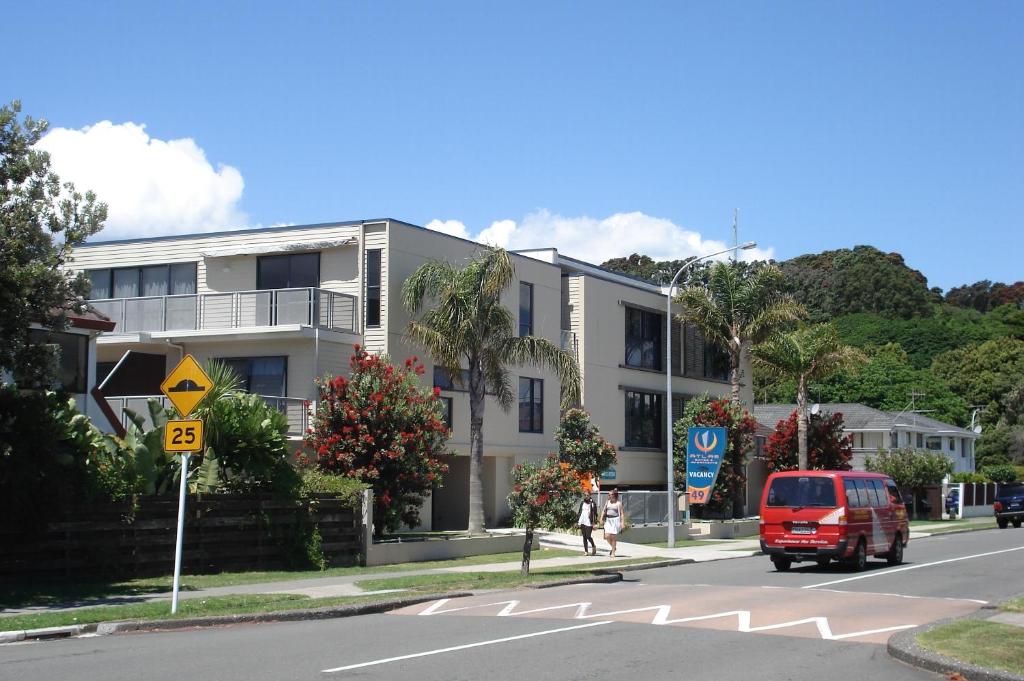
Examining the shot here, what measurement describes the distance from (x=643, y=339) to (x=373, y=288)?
560 inches

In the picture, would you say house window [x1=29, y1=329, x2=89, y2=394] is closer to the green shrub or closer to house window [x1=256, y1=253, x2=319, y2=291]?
house window [x1=256, y1=253, x2=319, y2=291]

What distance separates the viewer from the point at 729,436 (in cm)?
4266

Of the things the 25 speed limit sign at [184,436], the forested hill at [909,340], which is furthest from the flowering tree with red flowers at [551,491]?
the forested hill at [909,340]

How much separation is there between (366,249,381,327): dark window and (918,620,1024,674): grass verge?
20571 mm

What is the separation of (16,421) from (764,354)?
33.3 metres

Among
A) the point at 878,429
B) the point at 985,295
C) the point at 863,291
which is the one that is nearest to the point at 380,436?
the point at 878,429

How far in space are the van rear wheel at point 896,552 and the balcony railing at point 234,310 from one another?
15.3 meters

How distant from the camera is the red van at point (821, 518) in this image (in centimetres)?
2316

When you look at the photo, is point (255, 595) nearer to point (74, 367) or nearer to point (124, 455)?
point (124, 455)

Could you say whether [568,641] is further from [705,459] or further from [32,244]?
[705,459]

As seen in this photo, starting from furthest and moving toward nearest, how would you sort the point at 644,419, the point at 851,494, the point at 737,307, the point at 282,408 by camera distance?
the point at 737,307
the point at 644,419
the point at 282,408
the point at 851,494

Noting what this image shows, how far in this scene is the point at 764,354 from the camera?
45.8 meters

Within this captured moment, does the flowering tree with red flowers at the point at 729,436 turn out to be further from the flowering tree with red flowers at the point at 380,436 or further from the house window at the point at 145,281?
the house window at the point at 145,281

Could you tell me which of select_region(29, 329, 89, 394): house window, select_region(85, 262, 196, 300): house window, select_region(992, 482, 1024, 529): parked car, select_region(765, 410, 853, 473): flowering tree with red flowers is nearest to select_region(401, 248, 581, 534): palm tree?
select_region(85, 262, 196, 300): house window
